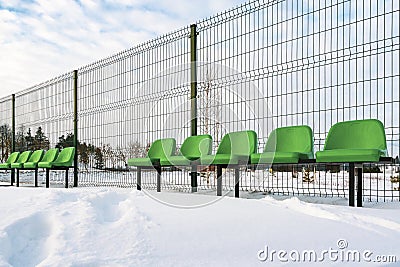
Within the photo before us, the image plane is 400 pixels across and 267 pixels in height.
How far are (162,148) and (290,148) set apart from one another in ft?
7.41

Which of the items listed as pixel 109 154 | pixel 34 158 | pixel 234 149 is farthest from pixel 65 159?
pixel 234 149

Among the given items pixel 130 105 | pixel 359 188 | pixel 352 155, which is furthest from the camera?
pixel 130 105

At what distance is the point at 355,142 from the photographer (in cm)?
427

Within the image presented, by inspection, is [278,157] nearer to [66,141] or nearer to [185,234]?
[185,234]

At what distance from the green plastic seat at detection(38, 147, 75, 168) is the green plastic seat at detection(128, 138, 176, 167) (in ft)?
8.81

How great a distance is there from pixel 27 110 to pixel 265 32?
28.6 feet

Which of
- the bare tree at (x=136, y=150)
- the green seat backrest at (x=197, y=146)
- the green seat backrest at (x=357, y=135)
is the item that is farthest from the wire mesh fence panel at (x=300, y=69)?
the bare tree at (x=136, y=150)

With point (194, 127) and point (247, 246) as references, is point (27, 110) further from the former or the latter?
point (247, 246)

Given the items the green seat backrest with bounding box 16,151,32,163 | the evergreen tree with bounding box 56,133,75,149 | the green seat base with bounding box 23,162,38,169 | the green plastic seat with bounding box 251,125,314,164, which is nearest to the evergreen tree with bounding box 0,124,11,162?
the green seat backrest with bounding box 16,151,32,163

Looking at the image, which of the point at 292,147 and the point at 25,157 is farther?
the point at 25,157

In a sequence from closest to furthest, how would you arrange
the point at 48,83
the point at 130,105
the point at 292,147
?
1. the point at 292,147
2. the point at 130,105
3. the point at 48,83

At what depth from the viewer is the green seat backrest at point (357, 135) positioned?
4023mm

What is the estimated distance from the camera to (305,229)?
231cm

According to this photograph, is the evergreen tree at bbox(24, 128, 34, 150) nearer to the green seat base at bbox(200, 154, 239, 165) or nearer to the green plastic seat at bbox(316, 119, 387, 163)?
the green seat base at bbox(200, 154, 239, 165)
